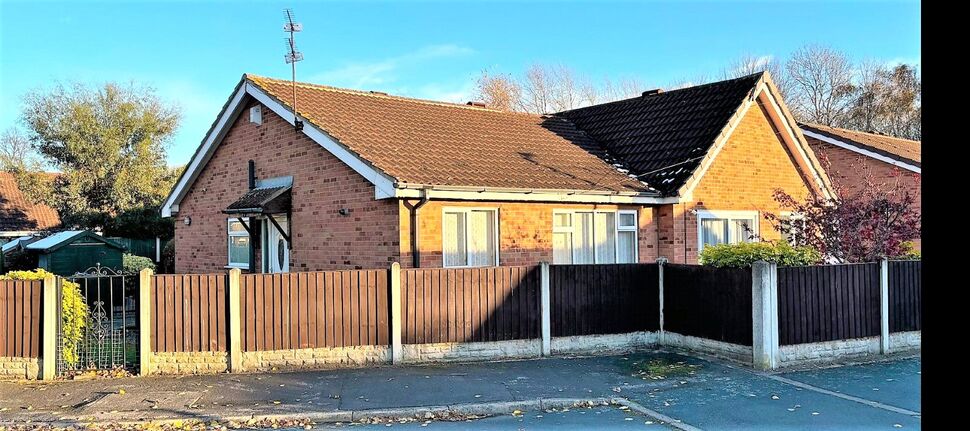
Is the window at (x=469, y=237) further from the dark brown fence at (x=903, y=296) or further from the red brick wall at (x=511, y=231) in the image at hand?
the dark brown fence at (x=903, y=296)

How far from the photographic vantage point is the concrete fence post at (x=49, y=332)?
9.33m

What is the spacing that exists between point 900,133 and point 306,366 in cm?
3743

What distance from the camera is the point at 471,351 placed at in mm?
10492

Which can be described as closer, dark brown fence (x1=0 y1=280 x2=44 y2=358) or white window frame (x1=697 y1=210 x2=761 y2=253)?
dark brown fence (x1=0 y1=280 x2=44 y2=358)

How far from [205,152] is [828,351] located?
1423 cm

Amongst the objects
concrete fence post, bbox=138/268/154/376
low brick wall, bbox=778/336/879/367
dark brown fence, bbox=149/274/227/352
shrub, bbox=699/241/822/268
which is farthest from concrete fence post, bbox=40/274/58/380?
low brick wall, bbox=778/336/879/367

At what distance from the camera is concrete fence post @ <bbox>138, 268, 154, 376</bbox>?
31.1 ft

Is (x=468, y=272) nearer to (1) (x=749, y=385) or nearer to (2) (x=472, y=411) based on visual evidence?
(2) (x=472, y=411)

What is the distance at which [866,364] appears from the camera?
33.7 feet

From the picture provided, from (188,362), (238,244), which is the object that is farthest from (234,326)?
(238,244)

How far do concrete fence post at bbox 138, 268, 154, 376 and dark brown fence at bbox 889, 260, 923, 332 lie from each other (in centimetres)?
1080

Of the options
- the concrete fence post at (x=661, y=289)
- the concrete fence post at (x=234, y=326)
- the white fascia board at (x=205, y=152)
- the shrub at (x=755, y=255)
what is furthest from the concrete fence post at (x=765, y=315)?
the white fascia board at (x=205, y=152)

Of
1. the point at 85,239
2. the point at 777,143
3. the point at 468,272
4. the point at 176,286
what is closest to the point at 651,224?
the point at 777,143

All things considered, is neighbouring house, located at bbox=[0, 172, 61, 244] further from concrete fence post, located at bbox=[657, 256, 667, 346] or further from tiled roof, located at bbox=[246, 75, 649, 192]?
concrete fence post, located at bbox=[657, 256, 667, 346]
